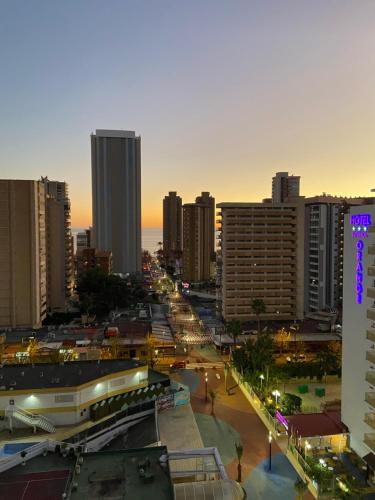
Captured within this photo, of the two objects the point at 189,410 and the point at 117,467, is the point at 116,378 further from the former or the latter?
the point at 117,467

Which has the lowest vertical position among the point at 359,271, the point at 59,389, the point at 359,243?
the point at 59,389

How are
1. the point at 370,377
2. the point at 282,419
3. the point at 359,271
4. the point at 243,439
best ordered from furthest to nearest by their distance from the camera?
the point at 243,439 < the point at 282,419 < the point at 359,271 < the point at 370,377

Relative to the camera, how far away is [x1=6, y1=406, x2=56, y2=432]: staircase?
2648 centimetres

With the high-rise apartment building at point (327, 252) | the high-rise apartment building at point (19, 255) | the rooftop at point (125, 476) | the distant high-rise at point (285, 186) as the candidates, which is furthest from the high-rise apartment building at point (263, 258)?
the distant high-rise at point (285, 186)

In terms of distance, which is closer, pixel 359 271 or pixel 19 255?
pixel 359 271

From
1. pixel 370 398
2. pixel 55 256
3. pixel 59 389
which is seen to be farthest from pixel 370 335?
pixel 55 256

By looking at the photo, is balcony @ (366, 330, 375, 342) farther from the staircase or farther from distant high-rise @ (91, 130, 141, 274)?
distant high-rise @ (91, 130, 141, 274)

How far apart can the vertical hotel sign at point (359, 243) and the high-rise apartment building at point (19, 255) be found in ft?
170

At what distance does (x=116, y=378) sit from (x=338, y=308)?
5364 cm

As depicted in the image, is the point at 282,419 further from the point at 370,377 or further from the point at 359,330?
the point at 359,330

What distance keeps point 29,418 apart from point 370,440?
2141 cm

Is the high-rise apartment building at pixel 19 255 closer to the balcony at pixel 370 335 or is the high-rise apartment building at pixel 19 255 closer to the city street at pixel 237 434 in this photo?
the city street at pixel 237 434

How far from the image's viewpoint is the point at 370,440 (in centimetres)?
2494

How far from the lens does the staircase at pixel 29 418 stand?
1043 inches
